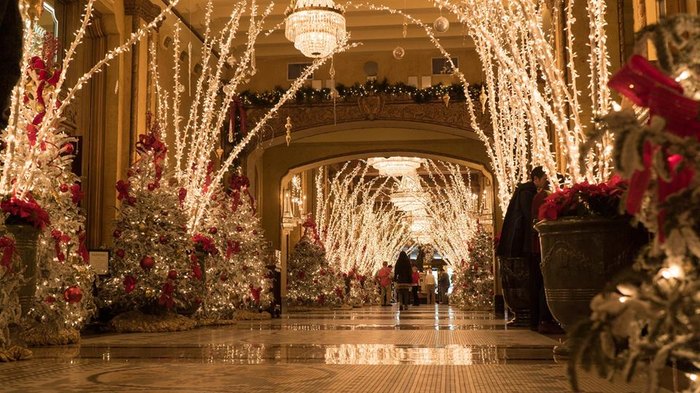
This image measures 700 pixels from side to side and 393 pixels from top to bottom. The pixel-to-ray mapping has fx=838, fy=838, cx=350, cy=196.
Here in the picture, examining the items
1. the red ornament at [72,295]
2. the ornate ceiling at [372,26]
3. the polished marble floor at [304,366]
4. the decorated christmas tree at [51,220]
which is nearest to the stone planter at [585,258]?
the polished marble floor at [304,366]

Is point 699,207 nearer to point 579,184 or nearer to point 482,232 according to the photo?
point 579,184

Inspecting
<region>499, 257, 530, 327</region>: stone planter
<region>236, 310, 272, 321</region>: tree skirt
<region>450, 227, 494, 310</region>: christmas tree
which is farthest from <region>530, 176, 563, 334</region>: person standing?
<region>450, 227, 494, 310</region>: christmas tree

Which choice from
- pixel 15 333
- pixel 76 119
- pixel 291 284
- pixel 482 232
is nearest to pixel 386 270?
pixel 291 284

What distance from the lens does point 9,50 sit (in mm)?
1938

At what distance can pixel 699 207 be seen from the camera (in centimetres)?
117

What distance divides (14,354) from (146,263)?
3.18 meters

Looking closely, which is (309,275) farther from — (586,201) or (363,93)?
(586,201)

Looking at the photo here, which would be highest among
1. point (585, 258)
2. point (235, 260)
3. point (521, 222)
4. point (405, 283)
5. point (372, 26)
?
point (372, 26)

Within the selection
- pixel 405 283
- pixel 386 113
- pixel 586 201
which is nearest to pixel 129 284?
pixel 586 201

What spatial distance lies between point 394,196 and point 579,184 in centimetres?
1816

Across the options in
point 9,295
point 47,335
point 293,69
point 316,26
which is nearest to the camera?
point 9,295

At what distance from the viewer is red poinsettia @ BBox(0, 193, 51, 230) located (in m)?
4.87

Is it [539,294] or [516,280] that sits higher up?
[516,280]

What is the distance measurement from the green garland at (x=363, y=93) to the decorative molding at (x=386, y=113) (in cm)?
10
